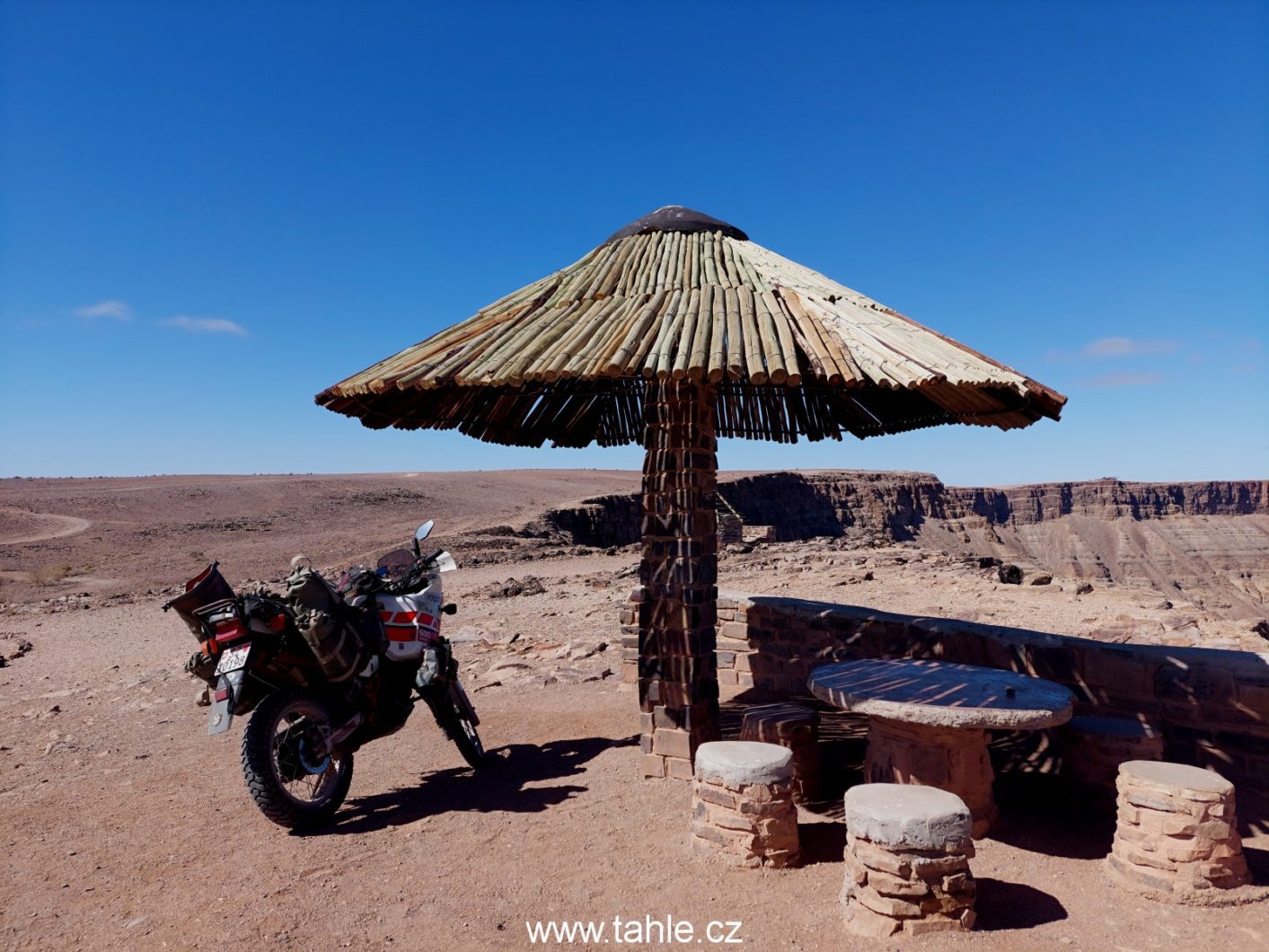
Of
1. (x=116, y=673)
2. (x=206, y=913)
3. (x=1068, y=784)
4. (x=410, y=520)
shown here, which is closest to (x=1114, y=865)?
(x=1068, y=784)

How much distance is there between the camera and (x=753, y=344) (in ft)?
13.1

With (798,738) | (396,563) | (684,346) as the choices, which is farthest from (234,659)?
(798,738)

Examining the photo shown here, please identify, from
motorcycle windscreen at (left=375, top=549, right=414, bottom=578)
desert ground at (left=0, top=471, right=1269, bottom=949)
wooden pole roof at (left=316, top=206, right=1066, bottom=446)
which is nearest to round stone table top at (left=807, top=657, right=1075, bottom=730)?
desert ground at (left=0, top=471, right=1269, bottom=949)

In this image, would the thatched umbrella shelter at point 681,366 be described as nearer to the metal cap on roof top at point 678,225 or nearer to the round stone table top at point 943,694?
the metal cap on roof top at point 678,225

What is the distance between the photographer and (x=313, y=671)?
13.8ft

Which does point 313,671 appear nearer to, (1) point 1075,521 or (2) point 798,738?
(2) point 798,738

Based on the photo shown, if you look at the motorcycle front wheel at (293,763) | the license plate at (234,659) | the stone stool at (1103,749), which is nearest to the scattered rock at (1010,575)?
the stone stool at (1103,749)

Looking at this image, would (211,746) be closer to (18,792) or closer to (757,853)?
(18,792)

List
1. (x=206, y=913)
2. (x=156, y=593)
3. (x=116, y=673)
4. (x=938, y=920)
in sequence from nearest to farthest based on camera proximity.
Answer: (x=938, y=920) → (x=206, y=913) → (x=116, y=673) → (x=156, y=593)

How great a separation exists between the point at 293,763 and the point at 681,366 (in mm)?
2971

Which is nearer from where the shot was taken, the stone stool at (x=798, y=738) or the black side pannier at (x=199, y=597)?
the black side pannier at (x=199, y=597)

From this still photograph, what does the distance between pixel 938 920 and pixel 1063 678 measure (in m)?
2.57

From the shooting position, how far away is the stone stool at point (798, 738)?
4.32m

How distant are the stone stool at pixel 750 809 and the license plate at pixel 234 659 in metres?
2.37
